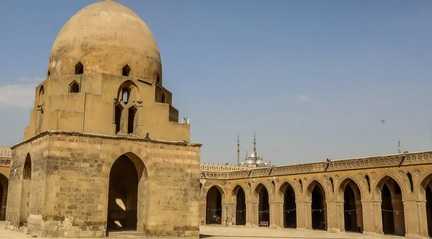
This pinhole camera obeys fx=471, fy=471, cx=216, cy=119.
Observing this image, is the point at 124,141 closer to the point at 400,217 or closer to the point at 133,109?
the point at 133,109

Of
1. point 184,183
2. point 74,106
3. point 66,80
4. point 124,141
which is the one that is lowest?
point 184,183

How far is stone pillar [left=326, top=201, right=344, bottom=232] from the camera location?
1145 inches

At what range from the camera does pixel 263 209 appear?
3925 centimetres

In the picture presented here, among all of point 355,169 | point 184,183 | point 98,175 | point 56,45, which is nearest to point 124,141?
point 98,175

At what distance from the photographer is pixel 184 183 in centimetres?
2030

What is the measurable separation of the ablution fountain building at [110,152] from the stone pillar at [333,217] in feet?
14.5

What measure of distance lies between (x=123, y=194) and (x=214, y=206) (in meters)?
19.7

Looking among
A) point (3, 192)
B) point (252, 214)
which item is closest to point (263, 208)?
point (252, 214)

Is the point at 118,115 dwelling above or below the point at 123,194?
above

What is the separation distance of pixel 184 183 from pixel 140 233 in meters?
2.76

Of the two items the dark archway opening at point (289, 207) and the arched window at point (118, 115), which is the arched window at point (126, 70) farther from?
the dark archway opening at point (289, 207)

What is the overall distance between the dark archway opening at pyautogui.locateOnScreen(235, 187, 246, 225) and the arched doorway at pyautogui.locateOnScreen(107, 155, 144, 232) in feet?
56.2

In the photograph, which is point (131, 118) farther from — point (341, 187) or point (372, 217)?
point (372, 217)

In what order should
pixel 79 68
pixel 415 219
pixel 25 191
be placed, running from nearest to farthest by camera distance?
pixel 79 68 → pixel 25 191 → pixel 415 219
